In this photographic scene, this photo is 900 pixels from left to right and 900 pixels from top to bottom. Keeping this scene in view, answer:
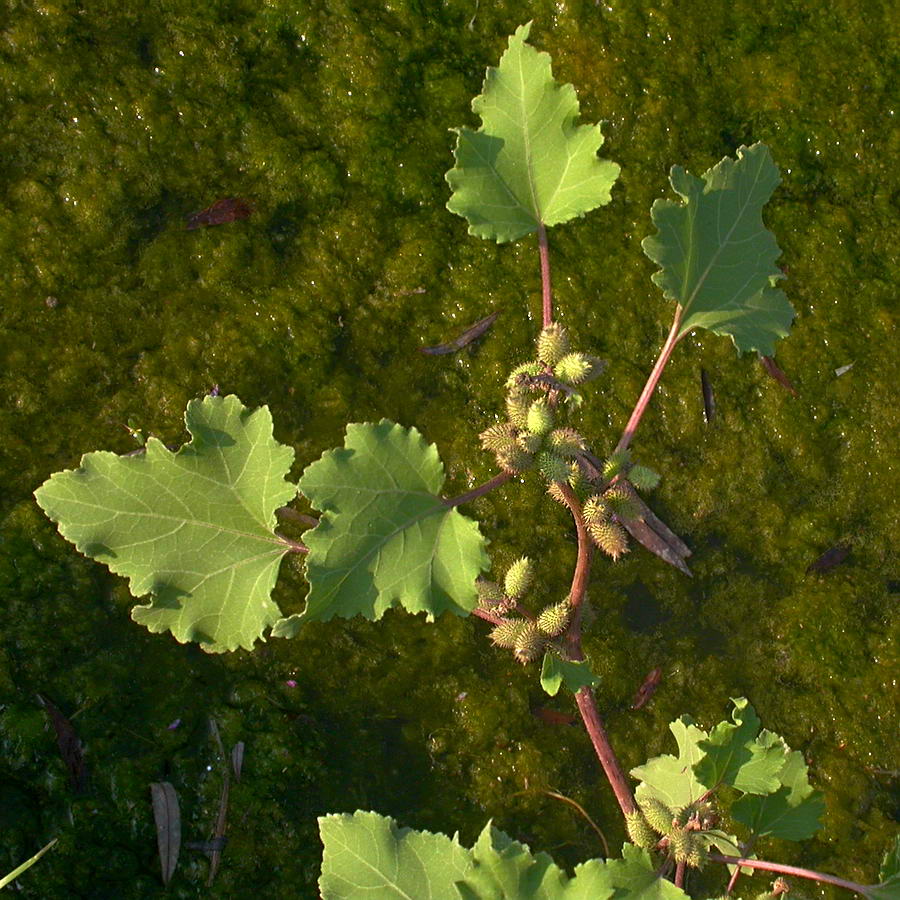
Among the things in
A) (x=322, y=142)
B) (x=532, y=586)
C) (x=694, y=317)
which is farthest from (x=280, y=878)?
(x=322, y=142)

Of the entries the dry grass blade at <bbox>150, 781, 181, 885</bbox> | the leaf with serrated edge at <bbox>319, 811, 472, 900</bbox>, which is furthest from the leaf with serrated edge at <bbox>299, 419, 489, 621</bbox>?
the dry grass blade at <bbox>150, 781, 181, 885</bbox>

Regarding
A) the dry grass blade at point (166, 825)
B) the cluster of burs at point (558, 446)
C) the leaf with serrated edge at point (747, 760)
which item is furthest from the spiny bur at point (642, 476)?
the dry grass blade at point (166, 825)

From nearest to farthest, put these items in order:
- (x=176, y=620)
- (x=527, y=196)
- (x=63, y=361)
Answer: (x=176, y=620)
(x=527, y=196)
(x=63, y=361)

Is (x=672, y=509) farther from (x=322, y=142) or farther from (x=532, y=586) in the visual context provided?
(x=322, y=142)

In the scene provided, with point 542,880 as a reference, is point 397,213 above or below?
above

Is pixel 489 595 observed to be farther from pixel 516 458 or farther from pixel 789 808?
pixel 789 808

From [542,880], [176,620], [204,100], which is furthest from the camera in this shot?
[204,100]

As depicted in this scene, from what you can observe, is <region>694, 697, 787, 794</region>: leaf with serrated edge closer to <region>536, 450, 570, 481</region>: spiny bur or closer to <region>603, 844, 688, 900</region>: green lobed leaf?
<region>603, 844, 688, 900</region>: green lobed leaf
